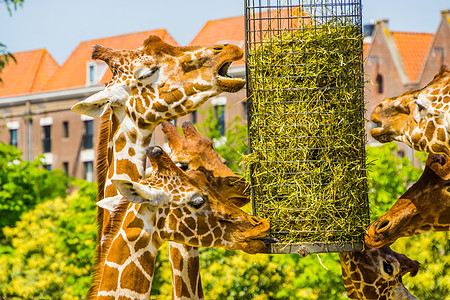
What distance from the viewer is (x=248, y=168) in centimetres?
631

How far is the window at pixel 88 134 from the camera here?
4319 cm

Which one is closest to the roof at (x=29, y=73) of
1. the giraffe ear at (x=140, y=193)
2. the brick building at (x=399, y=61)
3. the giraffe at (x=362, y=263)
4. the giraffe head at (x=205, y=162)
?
the brick building at (x=399, y=61)

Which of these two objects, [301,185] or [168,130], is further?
[168,130]

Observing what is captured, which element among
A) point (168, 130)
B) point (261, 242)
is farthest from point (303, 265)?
point (261, 242)

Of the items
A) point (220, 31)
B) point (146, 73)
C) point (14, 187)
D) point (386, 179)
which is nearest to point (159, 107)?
point (146, 73)

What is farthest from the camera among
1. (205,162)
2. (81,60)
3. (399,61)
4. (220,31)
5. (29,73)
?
(29,73)

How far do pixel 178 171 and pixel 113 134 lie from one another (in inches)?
31.6

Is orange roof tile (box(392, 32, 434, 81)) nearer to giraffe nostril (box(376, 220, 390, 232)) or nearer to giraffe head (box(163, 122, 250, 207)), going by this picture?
giraffe head (box(163, 122, 250, 207))

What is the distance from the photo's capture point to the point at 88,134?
43500 mm

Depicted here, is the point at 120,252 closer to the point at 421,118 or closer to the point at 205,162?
the point at 205,162

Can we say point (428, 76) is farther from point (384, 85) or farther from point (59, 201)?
point (59, 201)

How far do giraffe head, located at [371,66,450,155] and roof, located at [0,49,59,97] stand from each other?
40.1m

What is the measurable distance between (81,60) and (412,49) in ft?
58.1

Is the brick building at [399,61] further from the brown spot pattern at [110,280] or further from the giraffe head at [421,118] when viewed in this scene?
the brown spot pattern at [110,280]
